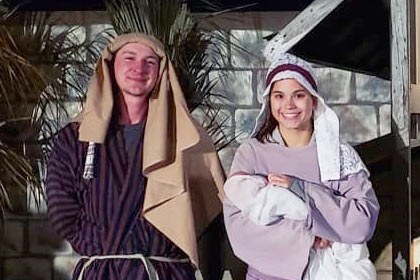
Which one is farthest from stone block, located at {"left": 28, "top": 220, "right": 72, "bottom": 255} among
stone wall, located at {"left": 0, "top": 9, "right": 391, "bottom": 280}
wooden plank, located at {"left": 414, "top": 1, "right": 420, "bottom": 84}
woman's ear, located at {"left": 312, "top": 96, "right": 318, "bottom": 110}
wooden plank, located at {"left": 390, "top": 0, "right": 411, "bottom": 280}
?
wooden plank, located at {"left": 414, "top": 1, "right": 420, "bottom": 84}

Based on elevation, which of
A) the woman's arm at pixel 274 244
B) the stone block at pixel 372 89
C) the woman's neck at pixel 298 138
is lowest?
the woman's arm at pixel 274 244

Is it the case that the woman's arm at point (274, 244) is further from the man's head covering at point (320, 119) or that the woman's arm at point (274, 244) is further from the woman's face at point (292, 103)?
the woman's face at point (292, 103)

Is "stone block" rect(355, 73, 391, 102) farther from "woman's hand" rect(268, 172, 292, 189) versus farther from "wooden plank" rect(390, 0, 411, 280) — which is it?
"woman's hand" rect(268, 172, 292, 189)

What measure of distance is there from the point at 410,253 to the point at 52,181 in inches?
55.7

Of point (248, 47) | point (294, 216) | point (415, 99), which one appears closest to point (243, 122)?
point (248, 47)

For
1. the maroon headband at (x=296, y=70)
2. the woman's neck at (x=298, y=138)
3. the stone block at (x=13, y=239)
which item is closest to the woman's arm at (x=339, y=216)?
the woman's neck at (x=298, y=138)

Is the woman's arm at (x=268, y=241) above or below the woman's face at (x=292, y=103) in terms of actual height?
below

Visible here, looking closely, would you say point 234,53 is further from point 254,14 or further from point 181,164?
point 181,164

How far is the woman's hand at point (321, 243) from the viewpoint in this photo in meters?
2.63

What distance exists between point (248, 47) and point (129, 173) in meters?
1.03

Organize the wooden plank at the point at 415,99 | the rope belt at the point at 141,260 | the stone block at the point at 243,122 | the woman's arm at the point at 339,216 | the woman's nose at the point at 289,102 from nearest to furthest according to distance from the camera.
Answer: the woman's arm at the point at 339,216 < the woman's nose at the point at 289,102 < the rope belt at the point at 141,260 < the wooden plank at the point at 415,99 < the stone block at the point at 243,122

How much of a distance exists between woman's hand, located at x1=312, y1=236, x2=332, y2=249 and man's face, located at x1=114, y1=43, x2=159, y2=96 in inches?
28.1

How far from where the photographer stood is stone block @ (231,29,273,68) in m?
3.63

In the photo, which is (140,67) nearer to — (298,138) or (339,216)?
(298,138)
